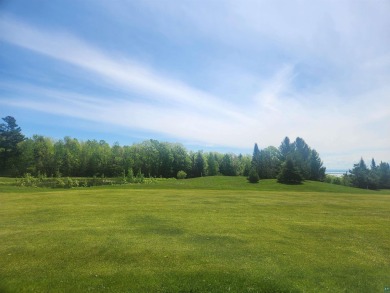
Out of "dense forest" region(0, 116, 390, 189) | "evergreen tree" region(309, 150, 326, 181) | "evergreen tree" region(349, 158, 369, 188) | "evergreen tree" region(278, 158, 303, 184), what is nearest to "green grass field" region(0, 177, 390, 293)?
"evergreen tree" region(278, 158, 303, 184)

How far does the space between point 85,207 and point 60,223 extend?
6.57 m

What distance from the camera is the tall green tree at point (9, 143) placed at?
257 feet

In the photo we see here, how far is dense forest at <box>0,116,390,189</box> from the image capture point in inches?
3666

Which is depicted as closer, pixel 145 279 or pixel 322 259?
pixel 145 279

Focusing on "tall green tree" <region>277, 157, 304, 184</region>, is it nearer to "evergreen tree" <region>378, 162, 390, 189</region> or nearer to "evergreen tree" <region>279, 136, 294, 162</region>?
"evergreen tree" <region>279, 136, 294, 162</region>

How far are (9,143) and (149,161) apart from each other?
5712cm

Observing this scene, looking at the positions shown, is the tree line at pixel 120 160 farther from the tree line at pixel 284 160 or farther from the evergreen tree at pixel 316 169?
the evergreen tree at pixel 316 169

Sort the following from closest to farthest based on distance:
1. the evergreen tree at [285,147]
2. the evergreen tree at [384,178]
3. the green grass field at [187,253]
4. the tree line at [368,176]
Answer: the green grass field at [187,253] → the tree line at [368,176] → the evergreen tree at [384,178] → the evergreen tree at [285,147]

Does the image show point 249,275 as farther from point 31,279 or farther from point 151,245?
point 31,279

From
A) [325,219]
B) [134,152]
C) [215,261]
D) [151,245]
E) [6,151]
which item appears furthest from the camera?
[134,152]

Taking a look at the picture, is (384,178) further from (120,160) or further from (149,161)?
(120,160)

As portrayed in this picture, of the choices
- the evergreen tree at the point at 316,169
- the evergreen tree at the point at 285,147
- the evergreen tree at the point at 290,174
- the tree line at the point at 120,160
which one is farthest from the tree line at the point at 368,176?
the tree line at the point at 120,160

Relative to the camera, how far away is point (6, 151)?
84500mm

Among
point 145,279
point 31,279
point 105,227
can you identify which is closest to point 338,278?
point 145,279
